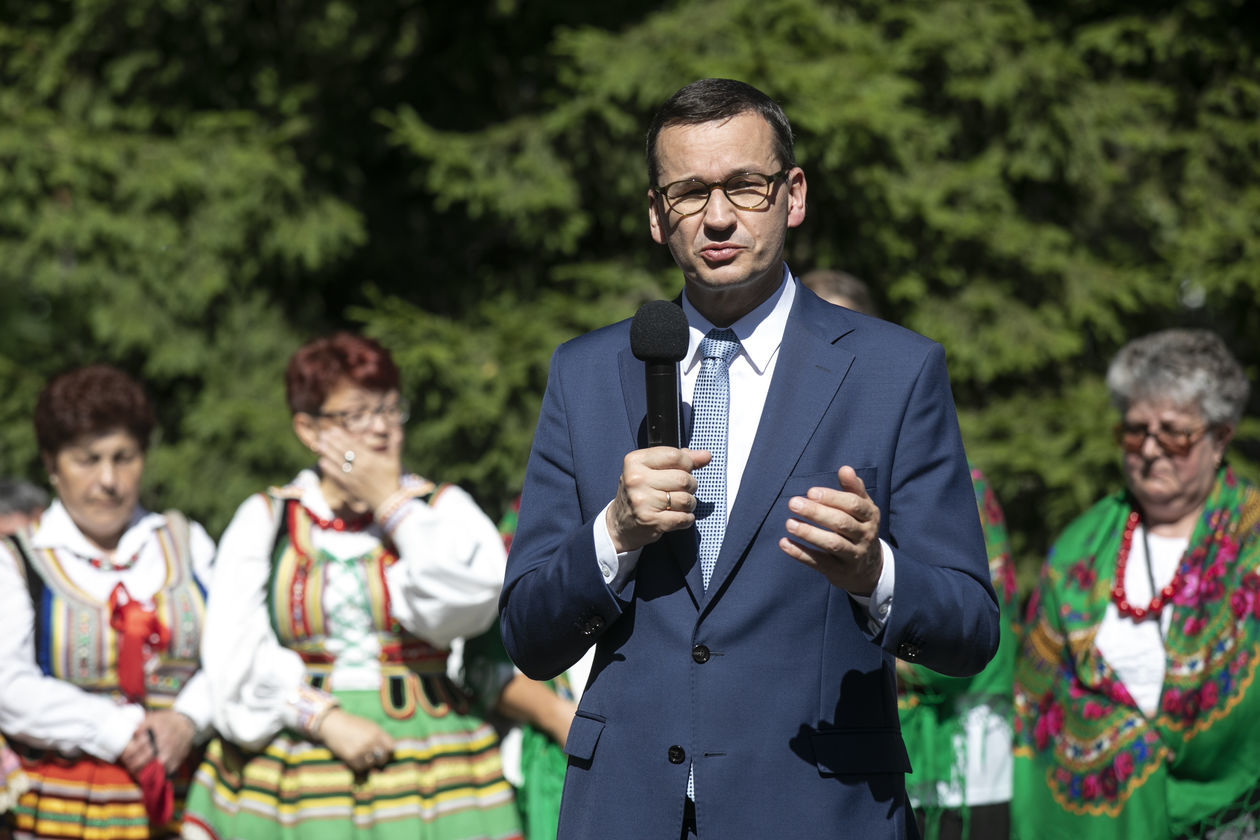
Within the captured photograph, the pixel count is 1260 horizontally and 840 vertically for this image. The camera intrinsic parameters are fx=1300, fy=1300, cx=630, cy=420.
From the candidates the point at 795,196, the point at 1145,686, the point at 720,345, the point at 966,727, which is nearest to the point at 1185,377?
the point at 1145,686

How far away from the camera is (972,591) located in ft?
6.42

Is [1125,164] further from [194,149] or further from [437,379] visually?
[194,149]

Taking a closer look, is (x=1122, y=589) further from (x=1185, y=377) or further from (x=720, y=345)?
(x=720, y=345)

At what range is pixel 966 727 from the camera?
13.3 feet

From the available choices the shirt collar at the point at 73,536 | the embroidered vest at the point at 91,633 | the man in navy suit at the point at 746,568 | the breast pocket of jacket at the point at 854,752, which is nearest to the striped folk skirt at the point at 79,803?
the embroidered vest at the point at 91,633

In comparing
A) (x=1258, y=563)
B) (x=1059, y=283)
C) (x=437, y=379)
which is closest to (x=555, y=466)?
(x=1258, y=563)

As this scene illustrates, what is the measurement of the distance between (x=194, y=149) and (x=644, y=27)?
8.46 ft

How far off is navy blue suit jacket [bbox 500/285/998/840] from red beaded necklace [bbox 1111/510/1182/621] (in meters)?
2.09

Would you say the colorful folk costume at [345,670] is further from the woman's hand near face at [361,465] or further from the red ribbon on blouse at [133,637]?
the red ribbon on blouse at [133,637]

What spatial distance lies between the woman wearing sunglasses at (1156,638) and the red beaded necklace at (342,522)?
7.03 ft

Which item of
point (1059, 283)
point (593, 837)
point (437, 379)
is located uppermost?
point (1059, 283)

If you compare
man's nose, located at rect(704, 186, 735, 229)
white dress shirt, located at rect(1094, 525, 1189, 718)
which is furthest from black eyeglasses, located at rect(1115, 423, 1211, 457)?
man's nose, located at rect(704, 186, 735, 229)

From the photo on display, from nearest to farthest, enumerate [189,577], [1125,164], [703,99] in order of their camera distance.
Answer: [703,99] → [189,577] → [1125,164]

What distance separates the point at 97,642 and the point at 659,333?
2.67 m
